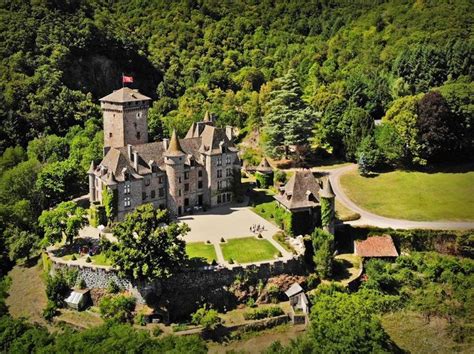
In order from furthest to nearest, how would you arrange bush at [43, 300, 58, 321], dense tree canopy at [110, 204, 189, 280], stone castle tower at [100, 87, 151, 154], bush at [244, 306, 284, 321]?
1. stone castle tower at [100, 87, 151, 154]
2. bush at [43, 300, 58, 321]
3. bush at [244, 306, 284, 321]
4. dense tree canopy at [110, 204, 189, 280]

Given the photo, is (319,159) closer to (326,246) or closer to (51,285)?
(326,246)

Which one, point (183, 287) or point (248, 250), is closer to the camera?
point (183, 287)

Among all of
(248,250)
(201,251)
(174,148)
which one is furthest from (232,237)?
(174,148)

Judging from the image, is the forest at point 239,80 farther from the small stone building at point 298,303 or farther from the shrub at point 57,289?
the small stone building at point 298,303

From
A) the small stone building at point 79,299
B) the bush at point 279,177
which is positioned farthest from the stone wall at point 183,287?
the bush at point 279,177

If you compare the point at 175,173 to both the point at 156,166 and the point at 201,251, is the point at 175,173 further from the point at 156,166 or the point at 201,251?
the point at 201,251

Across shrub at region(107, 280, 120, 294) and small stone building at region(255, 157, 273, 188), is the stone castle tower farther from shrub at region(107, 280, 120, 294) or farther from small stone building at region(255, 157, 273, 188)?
shrub at region(107, 280, 120, 294)

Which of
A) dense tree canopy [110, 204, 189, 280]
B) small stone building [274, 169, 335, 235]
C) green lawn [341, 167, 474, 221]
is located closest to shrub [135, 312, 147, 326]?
dense tree canopy [110, 204, 189, 280]

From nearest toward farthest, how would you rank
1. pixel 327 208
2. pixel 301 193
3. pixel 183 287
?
pixel 183 287 → pixel 327 208 → pixel 301 193
